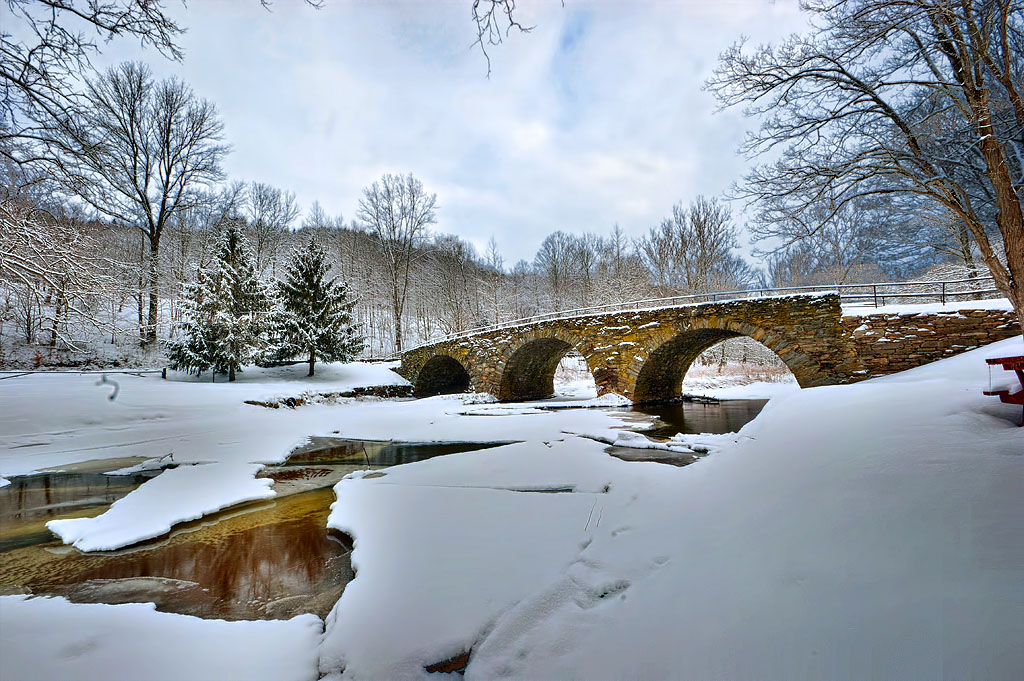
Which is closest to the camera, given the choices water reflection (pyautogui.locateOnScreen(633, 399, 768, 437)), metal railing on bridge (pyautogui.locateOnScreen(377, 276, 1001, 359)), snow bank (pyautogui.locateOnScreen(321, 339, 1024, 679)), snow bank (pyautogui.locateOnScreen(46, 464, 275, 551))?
snow bank (pyautogui.locateOnScreen(321, 339, 1024, 679))

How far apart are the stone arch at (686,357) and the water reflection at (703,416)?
96 centimetres

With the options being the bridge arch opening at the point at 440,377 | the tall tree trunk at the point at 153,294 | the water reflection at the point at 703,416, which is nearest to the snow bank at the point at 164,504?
the tall tree trunk at the point at 153,294

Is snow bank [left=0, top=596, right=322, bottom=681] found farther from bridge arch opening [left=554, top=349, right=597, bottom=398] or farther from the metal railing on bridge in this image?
bridge arch opening [left=554, top=349, right=597, bottom=398]

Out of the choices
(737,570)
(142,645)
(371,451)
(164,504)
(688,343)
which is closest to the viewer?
(142,645)

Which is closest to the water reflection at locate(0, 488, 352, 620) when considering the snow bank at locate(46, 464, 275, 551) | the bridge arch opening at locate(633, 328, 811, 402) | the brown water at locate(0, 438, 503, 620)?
the brown water at locate(0, 438, 503, 620)

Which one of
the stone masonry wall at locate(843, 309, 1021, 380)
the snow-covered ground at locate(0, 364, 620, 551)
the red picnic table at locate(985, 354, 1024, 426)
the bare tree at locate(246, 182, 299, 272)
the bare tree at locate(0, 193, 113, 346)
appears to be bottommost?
the snow-covered ground at locate(0, 364, 620, 551)

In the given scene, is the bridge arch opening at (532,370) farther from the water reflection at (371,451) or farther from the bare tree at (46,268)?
the bare tree at (46,268)

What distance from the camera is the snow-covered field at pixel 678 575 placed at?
5.16ft

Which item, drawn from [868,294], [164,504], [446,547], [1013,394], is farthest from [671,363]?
[164,504]

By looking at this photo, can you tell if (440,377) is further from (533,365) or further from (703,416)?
(703,416)

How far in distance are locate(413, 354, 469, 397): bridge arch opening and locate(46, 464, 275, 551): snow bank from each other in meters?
15.1

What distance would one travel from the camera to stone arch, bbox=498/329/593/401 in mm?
17359

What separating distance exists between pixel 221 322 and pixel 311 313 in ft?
12.5

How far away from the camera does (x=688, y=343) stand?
15.5 meters
